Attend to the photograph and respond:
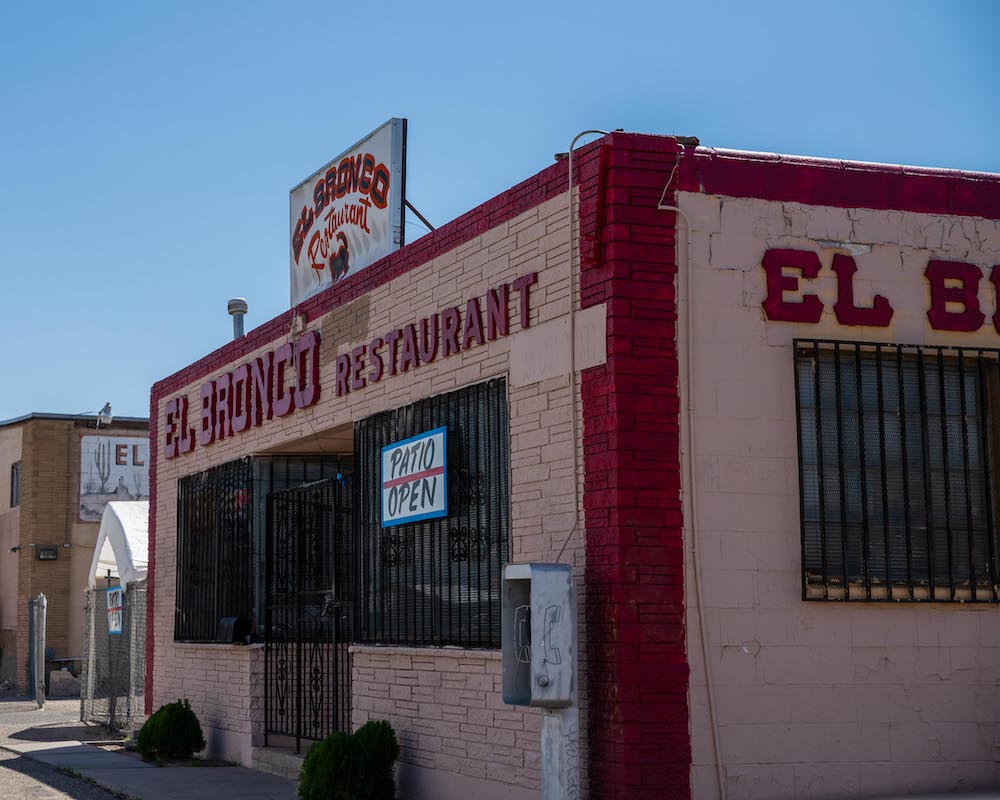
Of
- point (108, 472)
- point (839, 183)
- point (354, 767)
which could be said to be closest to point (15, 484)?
point (108, 472)

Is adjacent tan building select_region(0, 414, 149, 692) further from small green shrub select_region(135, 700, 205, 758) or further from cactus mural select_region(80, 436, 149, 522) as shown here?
small green shrub select_region(135, 700, 205, 758)

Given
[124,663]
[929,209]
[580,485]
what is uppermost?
[929,209]

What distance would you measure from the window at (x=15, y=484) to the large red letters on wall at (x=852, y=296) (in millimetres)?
28967

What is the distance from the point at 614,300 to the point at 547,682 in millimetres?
2575

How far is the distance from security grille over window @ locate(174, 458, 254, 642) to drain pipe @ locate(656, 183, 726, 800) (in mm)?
7592

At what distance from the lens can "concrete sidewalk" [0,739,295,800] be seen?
43.0 feet

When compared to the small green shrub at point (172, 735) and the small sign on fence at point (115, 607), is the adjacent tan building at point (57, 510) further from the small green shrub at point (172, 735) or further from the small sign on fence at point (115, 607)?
the small green shrub at point (172, 735)

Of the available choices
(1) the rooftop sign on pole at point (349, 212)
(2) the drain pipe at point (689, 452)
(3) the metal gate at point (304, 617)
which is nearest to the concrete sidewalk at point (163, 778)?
(3) the metal gate at point (304, 617)

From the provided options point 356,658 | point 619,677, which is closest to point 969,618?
point 619,677

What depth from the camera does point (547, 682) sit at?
29.1 ft

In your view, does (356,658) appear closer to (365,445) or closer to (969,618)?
(365,445)

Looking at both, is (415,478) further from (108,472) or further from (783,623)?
(108,472)

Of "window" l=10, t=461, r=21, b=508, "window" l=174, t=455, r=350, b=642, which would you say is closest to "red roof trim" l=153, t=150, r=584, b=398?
"window" l=174, t=455, r=350, b=642

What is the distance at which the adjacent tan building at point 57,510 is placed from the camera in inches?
1296
